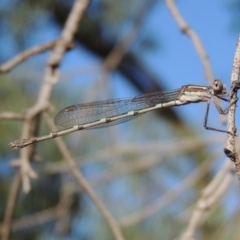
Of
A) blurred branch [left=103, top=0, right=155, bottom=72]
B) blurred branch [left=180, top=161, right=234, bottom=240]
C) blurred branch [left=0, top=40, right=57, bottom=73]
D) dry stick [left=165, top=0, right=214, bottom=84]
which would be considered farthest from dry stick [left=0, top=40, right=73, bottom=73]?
blurred branch [left=103, top=0, right=155, bottom=72]

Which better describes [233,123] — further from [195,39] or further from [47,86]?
[47,86]

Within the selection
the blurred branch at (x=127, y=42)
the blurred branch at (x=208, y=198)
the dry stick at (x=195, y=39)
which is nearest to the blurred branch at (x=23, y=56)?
the dry stick at (x=195, y=39)

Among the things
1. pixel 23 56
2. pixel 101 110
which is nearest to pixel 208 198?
pixel 101 110

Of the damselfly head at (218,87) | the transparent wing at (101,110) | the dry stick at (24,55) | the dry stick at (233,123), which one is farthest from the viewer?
the dry stick at (24,55)

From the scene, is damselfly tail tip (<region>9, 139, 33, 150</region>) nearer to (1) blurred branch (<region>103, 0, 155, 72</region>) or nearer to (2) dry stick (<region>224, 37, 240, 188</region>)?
(2) dry stick (<region>224, 37, 240, 188</region>)

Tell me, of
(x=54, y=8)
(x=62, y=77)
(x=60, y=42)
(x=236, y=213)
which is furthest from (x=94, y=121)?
(x=54, y=8)

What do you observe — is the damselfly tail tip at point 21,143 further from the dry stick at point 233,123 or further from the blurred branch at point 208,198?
the dry stick at point 233,123
